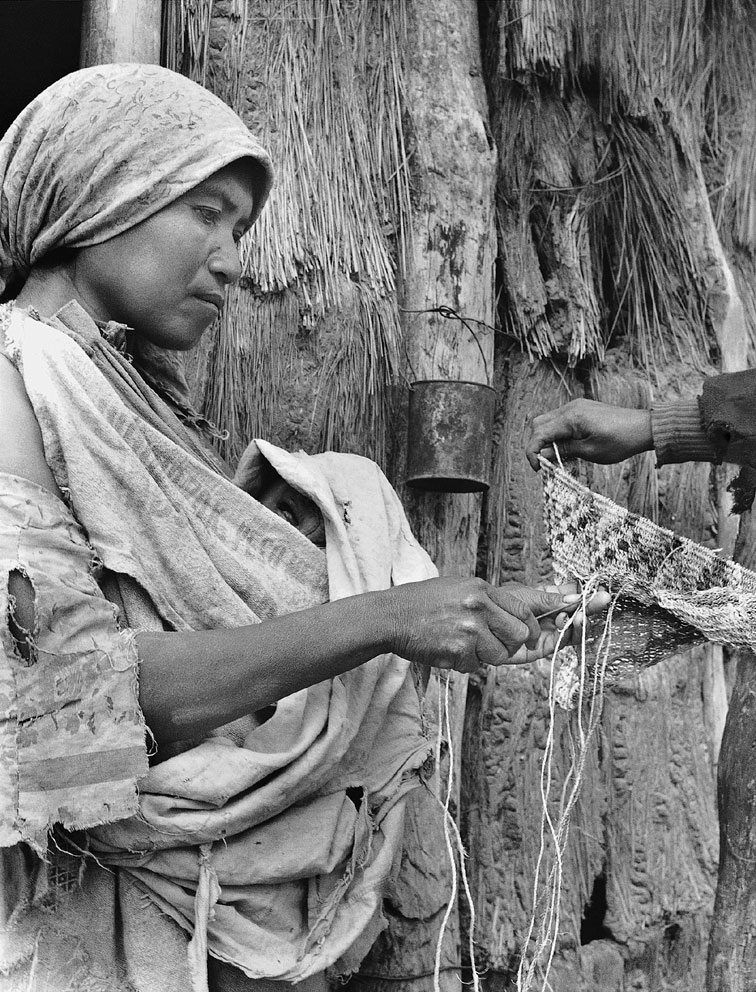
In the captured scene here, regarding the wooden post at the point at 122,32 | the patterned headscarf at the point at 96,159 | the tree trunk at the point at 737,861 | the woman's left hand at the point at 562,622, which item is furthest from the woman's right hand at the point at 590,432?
the wooden post at the point at 122,32

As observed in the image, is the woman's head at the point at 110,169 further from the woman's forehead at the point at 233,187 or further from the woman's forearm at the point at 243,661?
the woman's forearm at the point at 243,661

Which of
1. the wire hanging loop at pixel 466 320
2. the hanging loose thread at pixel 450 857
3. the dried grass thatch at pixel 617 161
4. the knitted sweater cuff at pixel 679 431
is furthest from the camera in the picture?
the dried grass thatch at pixel 617 161

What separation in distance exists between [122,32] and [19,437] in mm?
1329

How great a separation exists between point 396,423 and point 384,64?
89 centimetres

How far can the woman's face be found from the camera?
6.31 feet

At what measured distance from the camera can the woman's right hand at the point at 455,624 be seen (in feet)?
5.66

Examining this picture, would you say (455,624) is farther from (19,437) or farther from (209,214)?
(209,214)

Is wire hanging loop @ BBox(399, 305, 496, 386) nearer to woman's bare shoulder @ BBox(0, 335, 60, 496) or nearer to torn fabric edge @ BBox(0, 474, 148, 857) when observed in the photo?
woman's bare shoulder @ BBox(0, 335, 60, 496)

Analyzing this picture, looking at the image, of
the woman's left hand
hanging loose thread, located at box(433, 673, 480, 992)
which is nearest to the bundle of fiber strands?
the woman's left hand

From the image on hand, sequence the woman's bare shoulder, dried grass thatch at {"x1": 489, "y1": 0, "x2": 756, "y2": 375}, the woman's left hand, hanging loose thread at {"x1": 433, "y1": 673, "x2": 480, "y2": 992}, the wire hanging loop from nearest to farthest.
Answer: the woman's bare shoulder
hanging loose thread at {"x1": 433, "y1": 673, "x2": 480, "y2": 992}
the woman's left hand
the wire hanging loop
dried grass thatch at {"x1": 489, "y1": 0, "x2": 756, "y2": 375}

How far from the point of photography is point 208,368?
105 inches

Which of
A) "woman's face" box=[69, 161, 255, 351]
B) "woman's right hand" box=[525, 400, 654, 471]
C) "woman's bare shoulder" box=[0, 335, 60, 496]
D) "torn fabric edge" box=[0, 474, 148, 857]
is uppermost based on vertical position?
"woman's face" box=[69, 161, 255, 351]

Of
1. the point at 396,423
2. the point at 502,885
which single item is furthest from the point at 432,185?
the point at 502,885

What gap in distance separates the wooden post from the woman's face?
0.83 meters
